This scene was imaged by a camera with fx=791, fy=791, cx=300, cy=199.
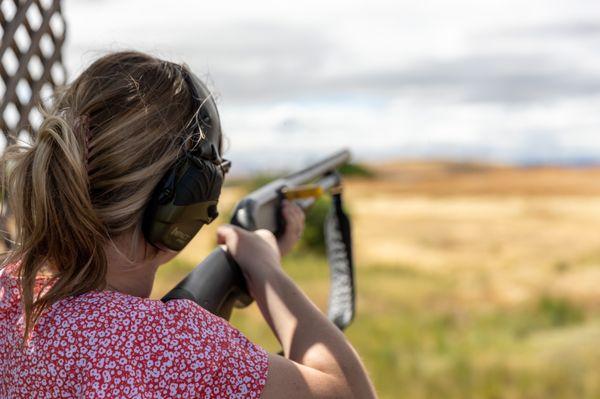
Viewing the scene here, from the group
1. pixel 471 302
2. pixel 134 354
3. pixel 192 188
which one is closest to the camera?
pixel 134 354

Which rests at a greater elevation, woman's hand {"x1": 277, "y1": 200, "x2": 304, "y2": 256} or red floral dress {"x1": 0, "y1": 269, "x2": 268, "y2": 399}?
red floral dress {"x1": 0, "y1": 269, "x2": 268, "y2": 399}

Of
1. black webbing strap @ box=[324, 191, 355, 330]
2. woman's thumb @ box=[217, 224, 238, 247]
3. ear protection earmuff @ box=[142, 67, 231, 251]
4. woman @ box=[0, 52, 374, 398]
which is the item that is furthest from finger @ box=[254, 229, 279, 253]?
black webbing strap @ box=[324, 191, 355, 330]

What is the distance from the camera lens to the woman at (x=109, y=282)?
5.11 feet

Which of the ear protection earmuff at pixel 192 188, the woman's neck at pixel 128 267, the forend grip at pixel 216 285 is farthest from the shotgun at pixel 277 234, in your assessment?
the ear protection earmuff at pixel 192 188

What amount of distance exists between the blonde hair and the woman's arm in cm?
43

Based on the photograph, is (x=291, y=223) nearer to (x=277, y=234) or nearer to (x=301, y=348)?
(x=277, y=234)

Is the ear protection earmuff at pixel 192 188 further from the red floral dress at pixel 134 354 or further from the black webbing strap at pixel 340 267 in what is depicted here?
the black webbing strap at pixel 340 267

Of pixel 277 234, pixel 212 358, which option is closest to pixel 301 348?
pixel 212 358

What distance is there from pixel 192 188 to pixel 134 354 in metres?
0.38

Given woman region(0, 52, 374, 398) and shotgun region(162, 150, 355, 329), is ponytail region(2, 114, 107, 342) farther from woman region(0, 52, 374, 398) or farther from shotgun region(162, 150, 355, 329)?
shotgun region(162, 150, 355, 329)

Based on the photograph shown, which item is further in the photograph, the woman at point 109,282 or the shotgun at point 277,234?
the shotgun at point 277,234

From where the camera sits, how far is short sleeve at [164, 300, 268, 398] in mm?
1559

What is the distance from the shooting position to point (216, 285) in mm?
2146

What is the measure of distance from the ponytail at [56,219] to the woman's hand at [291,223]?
1.17m
